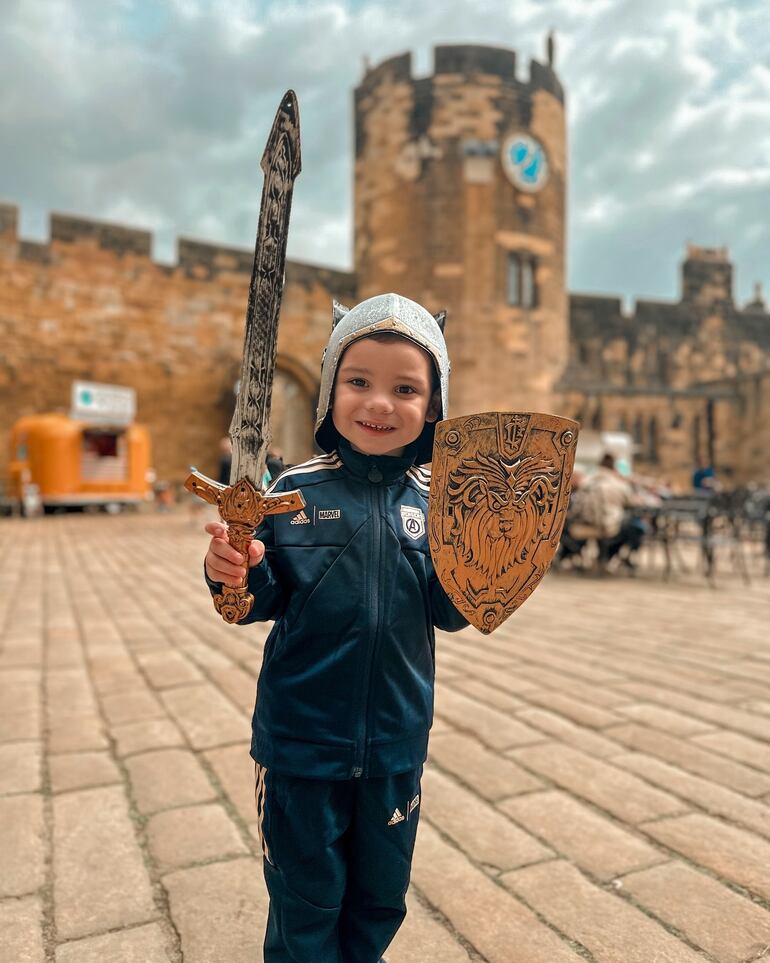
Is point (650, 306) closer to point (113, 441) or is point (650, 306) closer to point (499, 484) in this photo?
point (113, 441)

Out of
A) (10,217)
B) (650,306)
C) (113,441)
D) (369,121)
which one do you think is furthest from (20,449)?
(650,306)

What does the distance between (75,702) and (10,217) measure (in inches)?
602

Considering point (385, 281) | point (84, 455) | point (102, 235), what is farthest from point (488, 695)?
point (102, 235)

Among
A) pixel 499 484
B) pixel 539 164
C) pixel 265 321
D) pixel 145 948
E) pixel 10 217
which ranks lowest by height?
pixel 145 948

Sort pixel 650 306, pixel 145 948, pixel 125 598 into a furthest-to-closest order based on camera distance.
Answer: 1. pixel 650 306
2. pixel 125 598
3. pixel 145 948

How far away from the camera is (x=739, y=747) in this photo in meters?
2.54

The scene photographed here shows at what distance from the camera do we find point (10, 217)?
15.3m

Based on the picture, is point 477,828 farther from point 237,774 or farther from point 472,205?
point 472,205

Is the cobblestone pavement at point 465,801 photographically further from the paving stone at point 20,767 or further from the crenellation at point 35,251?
the crenellation at point 35,251

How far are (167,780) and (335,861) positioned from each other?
122 cm

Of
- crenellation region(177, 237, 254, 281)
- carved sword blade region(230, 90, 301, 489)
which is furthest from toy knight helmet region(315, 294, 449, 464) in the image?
crenellation region(177, 237, 254, 281)

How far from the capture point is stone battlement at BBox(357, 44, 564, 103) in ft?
52.6

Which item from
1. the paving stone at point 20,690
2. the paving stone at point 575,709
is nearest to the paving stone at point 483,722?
the paving stone at point 575,709

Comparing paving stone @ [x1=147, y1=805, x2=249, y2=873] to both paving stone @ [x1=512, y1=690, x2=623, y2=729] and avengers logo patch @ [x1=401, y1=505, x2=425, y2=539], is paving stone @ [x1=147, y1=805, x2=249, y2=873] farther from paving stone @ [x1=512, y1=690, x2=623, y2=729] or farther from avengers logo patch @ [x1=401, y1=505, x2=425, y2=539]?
paving stone @ [x1=512, y1=690, x2=623, y2=729]
